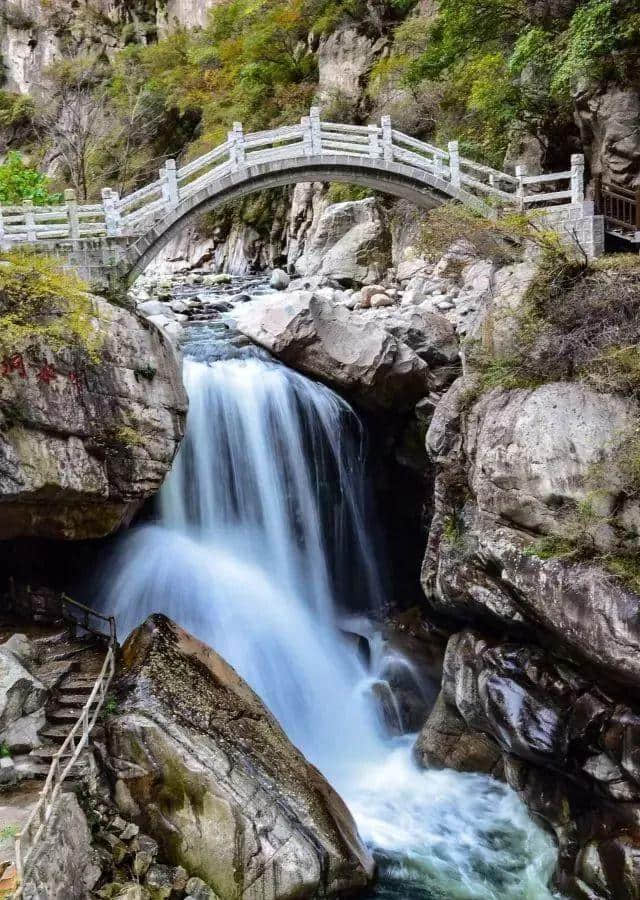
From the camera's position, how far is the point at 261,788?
8.38 metres

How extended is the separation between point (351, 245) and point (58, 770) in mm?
17894

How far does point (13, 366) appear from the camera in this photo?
388 inches

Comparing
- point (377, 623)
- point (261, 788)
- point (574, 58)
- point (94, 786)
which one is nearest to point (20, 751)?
point (94, 786)

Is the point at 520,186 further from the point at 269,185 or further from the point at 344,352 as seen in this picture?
the point at 344,352

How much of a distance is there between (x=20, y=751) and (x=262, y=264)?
25.2m

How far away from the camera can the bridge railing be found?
1431cm

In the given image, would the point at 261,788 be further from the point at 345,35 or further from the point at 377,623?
the point at 345,35

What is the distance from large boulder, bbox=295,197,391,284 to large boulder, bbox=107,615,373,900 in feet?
49.3

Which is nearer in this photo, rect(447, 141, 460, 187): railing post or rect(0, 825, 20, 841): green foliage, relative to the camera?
rect(0, 825, 20, 841): green foliage

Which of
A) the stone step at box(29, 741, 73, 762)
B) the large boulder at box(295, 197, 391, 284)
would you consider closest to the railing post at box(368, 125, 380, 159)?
the large boulder at box(295, 197, 391, 284)

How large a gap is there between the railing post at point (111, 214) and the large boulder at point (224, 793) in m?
9.78

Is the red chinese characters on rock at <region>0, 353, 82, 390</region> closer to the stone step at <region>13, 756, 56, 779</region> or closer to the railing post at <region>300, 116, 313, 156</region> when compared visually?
the stone step at <region>13, 756, 56, 779</region>

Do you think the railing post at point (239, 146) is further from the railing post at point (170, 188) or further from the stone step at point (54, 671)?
the stone step at point (54, 671)

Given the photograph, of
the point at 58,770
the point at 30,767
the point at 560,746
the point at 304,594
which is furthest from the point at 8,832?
the point at 304,594
